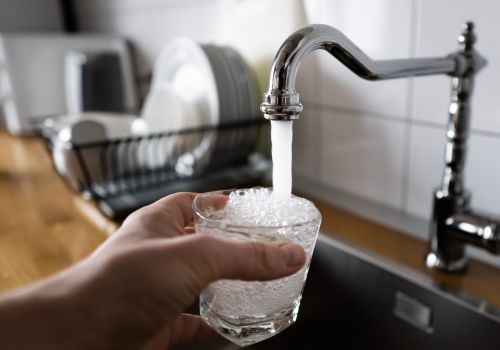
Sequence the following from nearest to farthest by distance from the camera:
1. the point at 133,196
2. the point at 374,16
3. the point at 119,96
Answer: the point at 374,16
the point at 133,196
the point at 119,96

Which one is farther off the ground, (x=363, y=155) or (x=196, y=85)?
(x=196, y=85)

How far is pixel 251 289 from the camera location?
0.33 meters

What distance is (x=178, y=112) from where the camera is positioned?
942mm

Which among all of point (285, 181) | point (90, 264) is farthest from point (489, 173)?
point (90, 264)

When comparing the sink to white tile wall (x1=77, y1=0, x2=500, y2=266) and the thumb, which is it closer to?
white tile wall (x1=77, y1=0, x2=500, y2=266)

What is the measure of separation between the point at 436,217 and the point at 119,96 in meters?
1.21

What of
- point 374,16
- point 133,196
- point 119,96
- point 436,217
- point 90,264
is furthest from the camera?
point 119,96

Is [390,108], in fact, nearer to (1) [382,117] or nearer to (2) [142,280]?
(1) [382,117]

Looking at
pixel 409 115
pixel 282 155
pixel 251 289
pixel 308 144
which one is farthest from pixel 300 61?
pixel 308 144

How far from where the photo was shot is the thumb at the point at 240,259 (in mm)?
305

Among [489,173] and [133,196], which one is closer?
[489,173]

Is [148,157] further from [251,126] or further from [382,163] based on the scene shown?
[382,163]

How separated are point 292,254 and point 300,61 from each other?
164 millimetres

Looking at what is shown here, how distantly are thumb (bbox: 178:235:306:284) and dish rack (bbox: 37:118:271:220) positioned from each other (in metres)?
0.57
